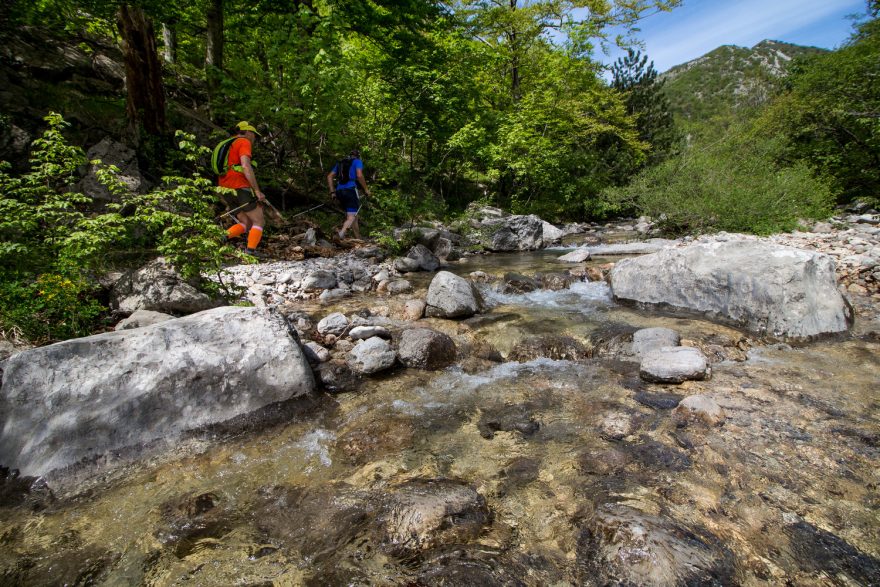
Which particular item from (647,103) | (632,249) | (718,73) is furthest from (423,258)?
(718,73)

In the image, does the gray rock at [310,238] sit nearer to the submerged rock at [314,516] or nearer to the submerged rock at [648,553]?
the submerged rock at [314,516]

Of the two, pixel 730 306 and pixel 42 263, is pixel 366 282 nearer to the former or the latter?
pixel 42 263

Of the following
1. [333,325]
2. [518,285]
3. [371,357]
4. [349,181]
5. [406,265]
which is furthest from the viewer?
[349,181]

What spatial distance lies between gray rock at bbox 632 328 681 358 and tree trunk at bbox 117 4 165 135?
9.72m

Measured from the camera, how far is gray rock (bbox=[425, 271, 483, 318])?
552 cm

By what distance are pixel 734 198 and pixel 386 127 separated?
1029cm

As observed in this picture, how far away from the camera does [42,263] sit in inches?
155

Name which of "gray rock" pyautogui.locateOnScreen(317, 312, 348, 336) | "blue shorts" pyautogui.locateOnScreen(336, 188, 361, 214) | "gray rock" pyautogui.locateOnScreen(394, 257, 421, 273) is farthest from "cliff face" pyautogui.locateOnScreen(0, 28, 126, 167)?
"gray rock" pyautogui.locateOnScreen(317, 312, 348, 336)

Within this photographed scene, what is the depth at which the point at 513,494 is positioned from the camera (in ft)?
7.64

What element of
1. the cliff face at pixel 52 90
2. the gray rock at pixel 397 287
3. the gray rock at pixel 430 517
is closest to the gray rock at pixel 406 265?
the gray rock at pixel 397 287

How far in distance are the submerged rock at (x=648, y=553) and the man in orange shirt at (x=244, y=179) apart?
18.1 ft

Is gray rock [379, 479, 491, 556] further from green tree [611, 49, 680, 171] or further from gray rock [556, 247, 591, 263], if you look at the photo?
green tree [611, 49, 680, 171]

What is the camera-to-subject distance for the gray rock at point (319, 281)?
6.54 m

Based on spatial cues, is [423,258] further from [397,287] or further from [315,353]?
[315,353]
